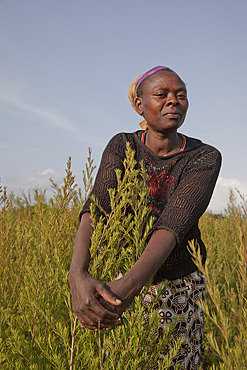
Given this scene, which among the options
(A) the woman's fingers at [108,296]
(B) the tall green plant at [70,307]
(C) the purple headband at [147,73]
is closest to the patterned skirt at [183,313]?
(B) the tall green plant at [70,307]

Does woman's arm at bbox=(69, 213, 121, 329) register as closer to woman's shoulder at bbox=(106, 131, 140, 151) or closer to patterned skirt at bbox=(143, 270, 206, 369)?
patterned skirt at bbox=(143, 270, 206, 369)

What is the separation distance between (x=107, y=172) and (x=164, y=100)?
0.60 meters

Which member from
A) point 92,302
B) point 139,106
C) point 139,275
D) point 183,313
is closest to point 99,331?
point 92,302

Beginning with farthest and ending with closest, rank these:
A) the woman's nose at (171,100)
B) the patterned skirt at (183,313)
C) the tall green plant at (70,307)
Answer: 1. the woman's nose at (171,100)
2. the patterned skirt at (183,313)
3. the tall green plant at (70,307)

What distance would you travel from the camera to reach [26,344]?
207cm

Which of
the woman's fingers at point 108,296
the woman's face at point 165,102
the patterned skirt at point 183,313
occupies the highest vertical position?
the woman's face at point 165,102

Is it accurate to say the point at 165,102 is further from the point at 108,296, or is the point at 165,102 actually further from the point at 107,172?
the point at 108,296

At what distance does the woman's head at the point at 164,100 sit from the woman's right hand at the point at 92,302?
1124 millimetres

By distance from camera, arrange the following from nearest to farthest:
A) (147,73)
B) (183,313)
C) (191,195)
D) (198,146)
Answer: (191,195) < (183,313) < (198,146) < (147,73)

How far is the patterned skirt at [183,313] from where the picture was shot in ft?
6.75

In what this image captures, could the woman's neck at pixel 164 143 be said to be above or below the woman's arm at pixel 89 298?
above

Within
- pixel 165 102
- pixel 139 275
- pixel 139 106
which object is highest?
pixel 139 106

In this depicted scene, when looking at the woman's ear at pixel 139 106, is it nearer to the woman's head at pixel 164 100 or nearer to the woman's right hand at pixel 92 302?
the woman's head at pixel 164 100

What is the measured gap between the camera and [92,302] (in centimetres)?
152
